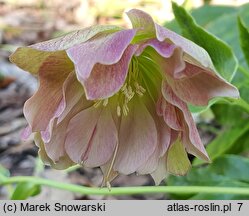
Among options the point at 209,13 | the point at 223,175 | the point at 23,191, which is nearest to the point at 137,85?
the point at 23,191

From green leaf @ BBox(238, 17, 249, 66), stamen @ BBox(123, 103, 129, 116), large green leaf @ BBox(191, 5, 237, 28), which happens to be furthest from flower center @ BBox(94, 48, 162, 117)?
large green leaf @ BBox(191, 5, 237, 28)

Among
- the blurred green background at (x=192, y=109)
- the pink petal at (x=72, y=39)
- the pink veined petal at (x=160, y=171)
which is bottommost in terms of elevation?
the blurred green background at (x=192, y=109)

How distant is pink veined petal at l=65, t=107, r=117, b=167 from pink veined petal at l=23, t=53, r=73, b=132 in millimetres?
34

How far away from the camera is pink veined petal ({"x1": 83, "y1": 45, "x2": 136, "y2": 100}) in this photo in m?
0.45

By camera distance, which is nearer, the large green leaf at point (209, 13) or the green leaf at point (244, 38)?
the green leaf at point (244, 38)

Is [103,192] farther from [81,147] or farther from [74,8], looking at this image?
[74,8]

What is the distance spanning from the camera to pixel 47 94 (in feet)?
1.67

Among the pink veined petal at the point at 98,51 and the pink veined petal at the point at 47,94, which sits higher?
the pink veined petal at the point at 98,51

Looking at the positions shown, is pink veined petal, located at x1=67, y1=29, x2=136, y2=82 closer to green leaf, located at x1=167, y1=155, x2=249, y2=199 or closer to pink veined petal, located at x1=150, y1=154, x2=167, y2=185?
pink veined petal, located at x1=150, y1=154, x2=167, y2=185

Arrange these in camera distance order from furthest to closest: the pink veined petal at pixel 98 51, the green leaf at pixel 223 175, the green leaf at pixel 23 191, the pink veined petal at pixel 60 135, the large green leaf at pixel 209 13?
the large green leaf at pixel 209 13
the green leaf at pixel 223 175
the green leaf at pixel 23 191
the pink veined petal at pixel 60 135
the pink veined petal at pixel 98 51

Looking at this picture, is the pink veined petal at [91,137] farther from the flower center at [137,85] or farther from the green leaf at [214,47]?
the green leaf at [214,47]

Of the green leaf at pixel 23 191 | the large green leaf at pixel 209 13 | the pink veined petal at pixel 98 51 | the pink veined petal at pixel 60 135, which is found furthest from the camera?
the large green leaf at pixel 209 13

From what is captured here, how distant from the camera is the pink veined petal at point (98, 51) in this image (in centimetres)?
43

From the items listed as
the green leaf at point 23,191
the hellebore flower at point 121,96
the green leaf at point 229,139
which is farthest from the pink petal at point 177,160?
the green leaf at point 229,139
